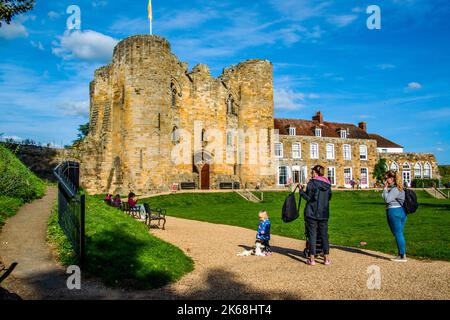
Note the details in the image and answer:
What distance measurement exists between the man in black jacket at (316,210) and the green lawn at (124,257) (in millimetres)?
2491

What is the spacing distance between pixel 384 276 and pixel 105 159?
2758 cm

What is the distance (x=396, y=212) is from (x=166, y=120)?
77.9 feet

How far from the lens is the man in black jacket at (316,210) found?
776 centimetres

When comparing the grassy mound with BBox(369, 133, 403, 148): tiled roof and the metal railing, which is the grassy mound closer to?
the metal railing

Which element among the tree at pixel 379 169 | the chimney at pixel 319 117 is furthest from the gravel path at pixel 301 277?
the chimney at pixel 319 117

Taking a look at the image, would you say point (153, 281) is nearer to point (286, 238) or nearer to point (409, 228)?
point (286, 238)

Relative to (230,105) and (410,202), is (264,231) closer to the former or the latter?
(410,202)

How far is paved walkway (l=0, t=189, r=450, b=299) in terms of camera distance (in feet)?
18.8

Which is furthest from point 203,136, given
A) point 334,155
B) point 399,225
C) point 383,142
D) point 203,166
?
point 383,142

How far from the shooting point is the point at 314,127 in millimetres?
48406

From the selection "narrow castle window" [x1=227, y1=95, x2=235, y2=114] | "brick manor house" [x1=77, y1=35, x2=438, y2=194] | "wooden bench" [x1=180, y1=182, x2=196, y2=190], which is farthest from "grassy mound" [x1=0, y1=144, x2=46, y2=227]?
"narrow castle window" [x1=227, y1=95, x2=235, y2=114]

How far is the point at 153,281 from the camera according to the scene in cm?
638

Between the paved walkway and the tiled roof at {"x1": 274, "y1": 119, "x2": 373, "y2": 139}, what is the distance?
3800 cm

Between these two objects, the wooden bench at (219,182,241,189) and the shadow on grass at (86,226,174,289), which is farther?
the wooden bench at (219,182,241,189)
